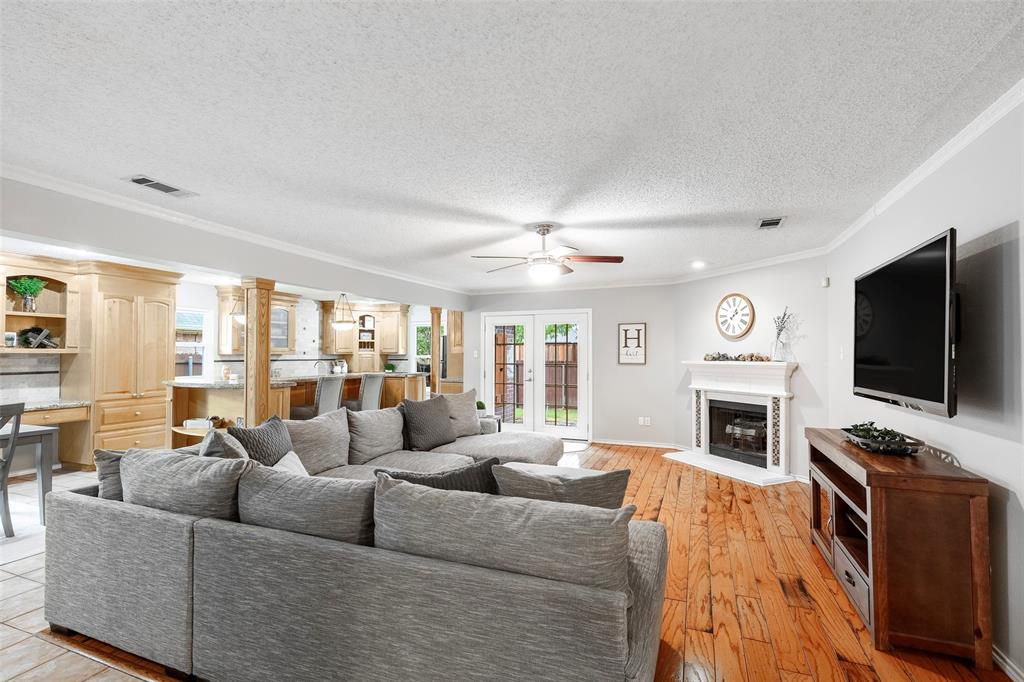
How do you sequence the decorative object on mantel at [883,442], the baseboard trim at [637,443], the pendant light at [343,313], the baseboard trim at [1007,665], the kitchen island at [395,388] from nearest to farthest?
the baseboard trim at [1007,665], the decorative object on mantel at [883,442], the baseboard trim at [637,443], the kitchen island at [395,388], the pendant light at [343,313]

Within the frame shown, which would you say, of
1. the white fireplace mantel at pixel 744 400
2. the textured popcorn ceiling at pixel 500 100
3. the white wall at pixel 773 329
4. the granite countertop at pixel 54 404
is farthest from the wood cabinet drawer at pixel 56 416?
the white wall at pixel 773 329

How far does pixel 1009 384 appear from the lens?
2.15 m

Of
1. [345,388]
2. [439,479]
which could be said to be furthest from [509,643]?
[345,388]

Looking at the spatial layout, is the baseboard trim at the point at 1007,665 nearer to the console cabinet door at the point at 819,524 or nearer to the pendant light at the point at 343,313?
the console cabinet door at the point at 819,524

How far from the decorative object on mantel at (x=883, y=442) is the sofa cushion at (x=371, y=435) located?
338cm

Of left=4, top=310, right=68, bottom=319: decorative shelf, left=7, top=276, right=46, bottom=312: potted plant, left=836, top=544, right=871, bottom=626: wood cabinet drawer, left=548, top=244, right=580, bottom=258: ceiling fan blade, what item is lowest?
left=836, top=544, right=871, bottom=626: wood cabinet drawer

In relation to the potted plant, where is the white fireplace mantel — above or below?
below

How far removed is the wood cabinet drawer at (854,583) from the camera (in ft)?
7.96

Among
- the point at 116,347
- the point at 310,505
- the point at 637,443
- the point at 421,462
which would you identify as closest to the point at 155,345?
the point at 116,347

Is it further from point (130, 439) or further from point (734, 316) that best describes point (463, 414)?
point (130, 439)

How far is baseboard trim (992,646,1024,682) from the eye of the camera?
204 centimetres

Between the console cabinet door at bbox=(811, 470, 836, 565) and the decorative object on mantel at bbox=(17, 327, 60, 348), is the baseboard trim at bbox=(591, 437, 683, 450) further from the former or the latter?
the decorative object on mantel at bbox=(17, 327, 60, 348)

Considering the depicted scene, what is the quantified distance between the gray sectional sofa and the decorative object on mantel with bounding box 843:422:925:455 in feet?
4.49

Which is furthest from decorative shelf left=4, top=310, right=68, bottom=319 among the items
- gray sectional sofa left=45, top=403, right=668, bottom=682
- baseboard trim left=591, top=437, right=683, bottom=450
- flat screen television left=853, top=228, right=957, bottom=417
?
flat screen television left=853, top=228, right=957, bottom=417
